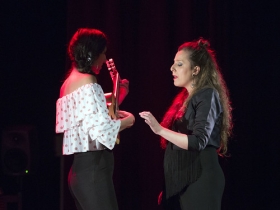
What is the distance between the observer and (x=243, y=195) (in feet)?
13.8

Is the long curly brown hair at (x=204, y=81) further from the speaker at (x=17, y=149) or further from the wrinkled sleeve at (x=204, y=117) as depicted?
the speaker at (x=17, y=149)

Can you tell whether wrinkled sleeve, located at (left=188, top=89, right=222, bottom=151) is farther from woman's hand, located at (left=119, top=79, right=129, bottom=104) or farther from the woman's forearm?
woman's hand, located at (left=119, top=79, right=129, bottom=104)

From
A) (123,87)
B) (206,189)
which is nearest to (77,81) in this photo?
(123,87)

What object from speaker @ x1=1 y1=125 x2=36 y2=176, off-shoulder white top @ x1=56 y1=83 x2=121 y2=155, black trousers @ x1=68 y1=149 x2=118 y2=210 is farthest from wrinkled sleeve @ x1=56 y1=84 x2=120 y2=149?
speaker @ x1=1 y1=125 x2=36 y2=176

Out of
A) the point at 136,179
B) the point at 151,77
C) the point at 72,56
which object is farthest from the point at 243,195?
the point at 72,56

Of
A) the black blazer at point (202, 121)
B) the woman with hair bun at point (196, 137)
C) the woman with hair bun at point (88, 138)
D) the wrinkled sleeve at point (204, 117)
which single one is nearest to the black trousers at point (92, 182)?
the woman with hair bun at point (88, 138)

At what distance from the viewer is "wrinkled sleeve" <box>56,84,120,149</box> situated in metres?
2.66

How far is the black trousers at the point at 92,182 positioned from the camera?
2676 millimetres

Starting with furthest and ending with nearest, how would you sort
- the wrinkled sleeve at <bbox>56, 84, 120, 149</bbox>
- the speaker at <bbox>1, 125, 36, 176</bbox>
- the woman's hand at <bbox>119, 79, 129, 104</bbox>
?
the speaker at <bbox>1, 125, 36, 176</bbox>, the woman's hand at <bbox>119, 79, 129, 104</bbox>, the wrinkled sleeve at <bbox>56, 84, 120, 149</bbox>

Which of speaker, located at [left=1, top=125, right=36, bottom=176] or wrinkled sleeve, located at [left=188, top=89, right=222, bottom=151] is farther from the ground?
wrinkled sleeve, located at [left=188, top=89, right=222, bottom=151]

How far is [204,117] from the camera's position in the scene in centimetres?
251

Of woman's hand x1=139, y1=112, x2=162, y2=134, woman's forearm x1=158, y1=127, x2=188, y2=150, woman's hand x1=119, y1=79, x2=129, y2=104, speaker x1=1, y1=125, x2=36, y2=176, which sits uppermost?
woman's hand x1=119, y1=79, x2=129, y2=104

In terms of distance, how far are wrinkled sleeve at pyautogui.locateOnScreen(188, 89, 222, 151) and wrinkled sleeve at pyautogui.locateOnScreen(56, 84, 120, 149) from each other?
0.45m

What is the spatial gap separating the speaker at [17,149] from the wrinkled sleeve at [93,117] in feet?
3.78
